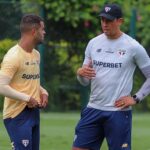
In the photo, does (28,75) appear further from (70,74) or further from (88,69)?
(70,74)

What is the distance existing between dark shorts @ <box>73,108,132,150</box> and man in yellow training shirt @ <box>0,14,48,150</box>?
585 millimetres

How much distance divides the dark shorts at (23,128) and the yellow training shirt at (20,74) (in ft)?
0.19

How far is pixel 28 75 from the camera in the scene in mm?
8031

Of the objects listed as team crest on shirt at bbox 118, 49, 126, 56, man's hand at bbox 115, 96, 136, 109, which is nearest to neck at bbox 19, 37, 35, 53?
team crest on shirt at bbox 118, 49, 126, 56

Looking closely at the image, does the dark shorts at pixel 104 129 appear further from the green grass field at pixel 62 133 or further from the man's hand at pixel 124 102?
the green grass field at pixel 62 133

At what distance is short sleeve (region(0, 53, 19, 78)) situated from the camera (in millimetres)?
7895

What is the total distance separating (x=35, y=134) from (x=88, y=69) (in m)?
0.83

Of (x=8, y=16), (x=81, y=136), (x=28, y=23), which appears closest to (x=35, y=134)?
(x=81, y=136)

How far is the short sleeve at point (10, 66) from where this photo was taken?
7.89 m

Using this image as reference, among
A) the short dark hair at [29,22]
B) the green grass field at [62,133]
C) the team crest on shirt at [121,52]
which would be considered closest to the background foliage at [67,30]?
the green grass field at [62,133]

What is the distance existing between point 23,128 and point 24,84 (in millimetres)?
427

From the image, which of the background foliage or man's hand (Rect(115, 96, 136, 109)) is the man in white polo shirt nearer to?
man's hand (Rect(115, 96, 136, 109))

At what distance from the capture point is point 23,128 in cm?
802

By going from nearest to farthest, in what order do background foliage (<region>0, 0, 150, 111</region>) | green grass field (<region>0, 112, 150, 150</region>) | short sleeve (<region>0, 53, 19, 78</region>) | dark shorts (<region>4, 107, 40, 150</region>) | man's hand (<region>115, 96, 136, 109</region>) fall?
short sleeve (<region>0, 53, 19, 78</region>)
dark shorts (<region>4, 107, 40, 150</region>)
man's hand (<region>115, 96, 136, 109</region>)
green grass field (<region>0, 112, 150, 150</region>)
background foliage (<region>0, 0, 150, 111</region>)
